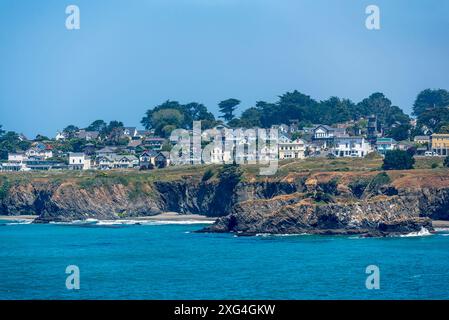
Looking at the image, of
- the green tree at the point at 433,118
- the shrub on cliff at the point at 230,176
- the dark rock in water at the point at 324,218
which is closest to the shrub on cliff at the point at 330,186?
the dark rock in water at the point at 324,218

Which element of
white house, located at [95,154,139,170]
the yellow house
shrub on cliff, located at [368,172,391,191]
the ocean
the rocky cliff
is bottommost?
the ocean

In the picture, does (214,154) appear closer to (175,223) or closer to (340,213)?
(175,223)

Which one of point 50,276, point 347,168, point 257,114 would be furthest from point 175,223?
point 257,114

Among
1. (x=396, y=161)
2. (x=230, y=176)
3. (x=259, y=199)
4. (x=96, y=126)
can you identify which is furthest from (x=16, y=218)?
(x=96, y=126)

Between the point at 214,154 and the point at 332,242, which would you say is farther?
the point at 214,154

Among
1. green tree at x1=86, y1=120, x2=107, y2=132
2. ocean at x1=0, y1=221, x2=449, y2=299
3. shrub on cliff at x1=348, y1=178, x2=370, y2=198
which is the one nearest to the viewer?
ocean at x1=0, y1=221, x2=449, y2=299

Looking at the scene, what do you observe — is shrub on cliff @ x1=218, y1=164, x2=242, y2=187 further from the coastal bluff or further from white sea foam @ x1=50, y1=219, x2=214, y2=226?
white sea foam @ x1=50, y1=219, x2=214, y2=226

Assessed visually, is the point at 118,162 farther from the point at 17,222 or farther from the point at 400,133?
the point at 400,133

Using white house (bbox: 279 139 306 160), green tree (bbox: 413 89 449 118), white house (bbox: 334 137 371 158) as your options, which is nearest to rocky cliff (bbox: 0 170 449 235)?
white house (bbox: 279 139 306 160)
